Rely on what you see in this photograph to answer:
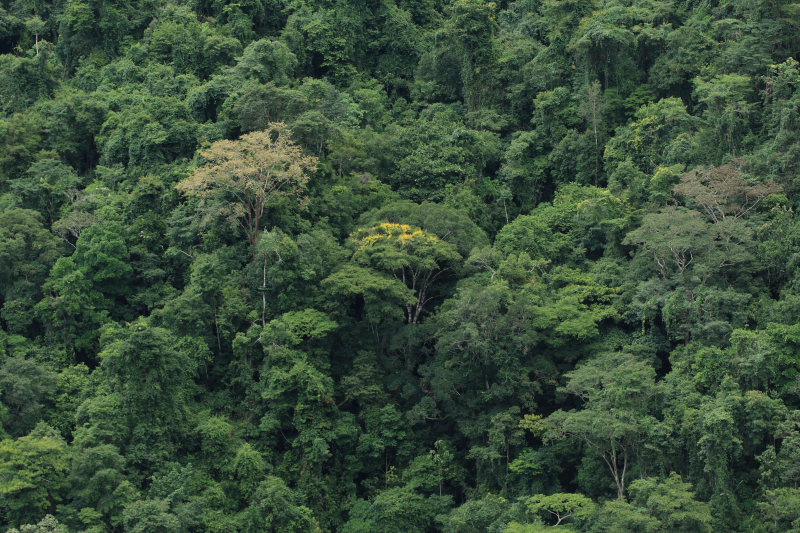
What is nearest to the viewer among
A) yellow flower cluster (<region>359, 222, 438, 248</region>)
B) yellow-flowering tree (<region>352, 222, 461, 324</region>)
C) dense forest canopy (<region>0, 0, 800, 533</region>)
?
dense forest canopy (<region>0, 0, 800, 533</region>)

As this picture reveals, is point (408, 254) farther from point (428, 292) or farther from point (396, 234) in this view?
point (428, 292)

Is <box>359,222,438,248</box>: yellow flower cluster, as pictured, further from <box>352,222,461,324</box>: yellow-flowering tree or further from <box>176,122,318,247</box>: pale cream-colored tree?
<box>176,122,318,247</box>: pale cream-colored tree

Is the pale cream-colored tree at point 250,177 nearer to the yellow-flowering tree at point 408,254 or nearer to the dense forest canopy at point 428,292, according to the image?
the dense forest canopy at point 428,292

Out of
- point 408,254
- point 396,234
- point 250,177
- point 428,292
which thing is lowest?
point 428,292

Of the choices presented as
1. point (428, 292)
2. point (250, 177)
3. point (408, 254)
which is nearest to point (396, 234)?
point (408, 254)

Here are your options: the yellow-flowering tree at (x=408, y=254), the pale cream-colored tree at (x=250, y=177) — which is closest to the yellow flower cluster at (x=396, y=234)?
the yellow-flowering tree at (x=408, y=254)

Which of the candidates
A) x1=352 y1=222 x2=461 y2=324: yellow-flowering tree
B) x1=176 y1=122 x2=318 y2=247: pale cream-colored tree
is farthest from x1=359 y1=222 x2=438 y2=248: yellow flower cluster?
x1=176 y1=122 x2=318 y2=247: pale cream-colored tree

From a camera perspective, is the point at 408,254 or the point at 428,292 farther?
the point at 428,292
